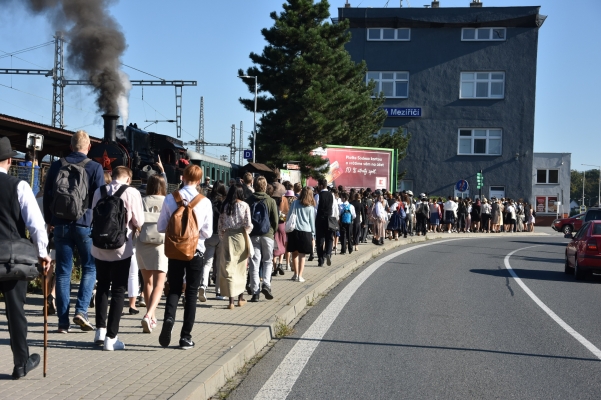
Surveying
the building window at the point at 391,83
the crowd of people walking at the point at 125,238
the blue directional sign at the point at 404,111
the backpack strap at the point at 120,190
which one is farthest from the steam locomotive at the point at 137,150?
the building window at the point at 391,83

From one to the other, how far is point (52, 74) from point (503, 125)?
95.6 ft

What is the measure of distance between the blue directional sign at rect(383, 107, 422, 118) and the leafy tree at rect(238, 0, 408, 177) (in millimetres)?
11874

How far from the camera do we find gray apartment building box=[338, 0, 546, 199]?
53.6 metres

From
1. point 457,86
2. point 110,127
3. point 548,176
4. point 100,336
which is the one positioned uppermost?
point 457,86

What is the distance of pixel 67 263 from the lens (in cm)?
844

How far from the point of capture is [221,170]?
124ft

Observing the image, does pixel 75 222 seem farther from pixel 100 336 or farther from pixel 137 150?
pixel 137 150

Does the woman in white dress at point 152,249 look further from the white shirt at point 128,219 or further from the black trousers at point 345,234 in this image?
the black trousers at point 345,234

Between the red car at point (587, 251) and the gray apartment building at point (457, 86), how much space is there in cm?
3581

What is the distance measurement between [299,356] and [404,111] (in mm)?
47946

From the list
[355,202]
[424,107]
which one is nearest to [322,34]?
[424,107]

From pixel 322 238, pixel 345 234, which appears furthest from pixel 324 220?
pixel 345 234

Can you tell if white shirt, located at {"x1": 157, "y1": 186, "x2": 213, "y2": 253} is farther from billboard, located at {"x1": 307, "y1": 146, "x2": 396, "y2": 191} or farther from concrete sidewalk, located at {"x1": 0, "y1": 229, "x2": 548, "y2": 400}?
billboard, located at {"x1": 307, "y1": 146, "x2": 396, "y2": 191}

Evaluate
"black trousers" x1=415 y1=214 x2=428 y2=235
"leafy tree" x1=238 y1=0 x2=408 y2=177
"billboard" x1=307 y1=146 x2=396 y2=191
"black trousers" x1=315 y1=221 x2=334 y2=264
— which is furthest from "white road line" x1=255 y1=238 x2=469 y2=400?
"leafy tree" x1=238 y1=0 x2=408 y2=177
